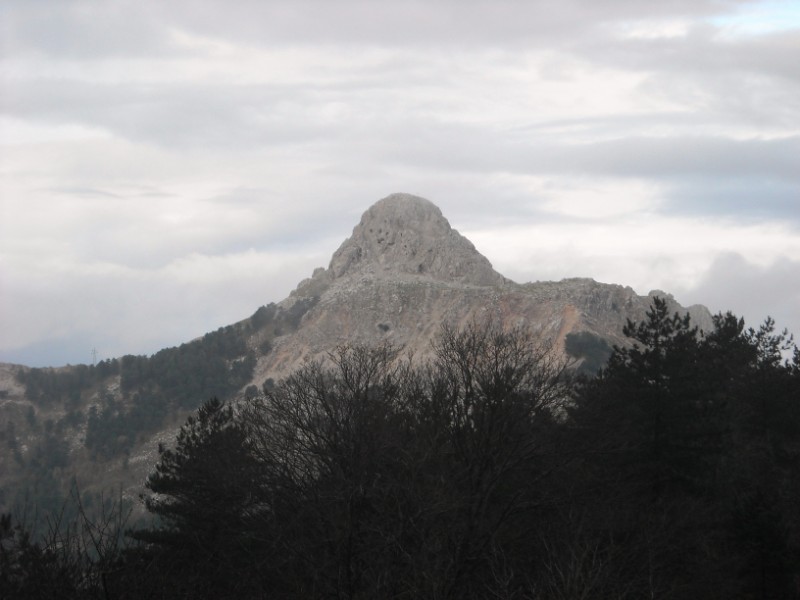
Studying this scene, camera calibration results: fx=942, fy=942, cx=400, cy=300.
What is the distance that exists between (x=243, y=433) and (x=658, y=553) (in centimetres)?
1529

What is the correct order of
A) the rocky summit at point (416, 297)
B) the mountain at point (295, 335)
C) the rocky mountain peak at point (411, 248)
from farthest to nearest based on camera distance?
the rocky mountain peak at point (411, 248)
the mountain at point (295, 335)
the rocky summit at point (416, 297)

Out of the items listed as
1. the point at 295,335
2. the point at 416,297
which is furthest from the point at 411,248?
the point at 295,335

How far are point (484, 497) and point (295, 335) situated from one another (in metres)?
158

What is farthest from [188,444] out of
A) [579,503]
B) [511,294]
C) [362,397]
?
[511,294]

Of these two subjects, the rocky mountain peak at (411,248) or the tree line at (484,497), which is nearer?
the tree line at (484,497)

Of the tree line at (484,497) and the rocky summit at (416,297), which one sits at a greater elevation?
the rocky summit at (416,297)

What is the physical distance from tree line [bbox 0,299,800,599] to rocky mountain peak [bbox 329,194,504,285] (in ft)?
466

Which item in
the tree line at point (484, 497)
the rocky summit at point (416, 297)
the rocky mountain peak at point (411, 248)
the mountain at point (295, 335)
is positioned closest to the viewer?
the tree line at point (484, 497)

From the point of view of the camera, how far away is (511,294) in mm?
165125

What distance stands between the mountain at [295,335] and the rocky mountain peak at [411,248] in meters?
0.23

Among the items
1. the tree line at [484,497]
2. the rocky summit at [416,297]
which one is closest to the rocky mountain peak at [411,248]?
the rocky summit at [416,297]

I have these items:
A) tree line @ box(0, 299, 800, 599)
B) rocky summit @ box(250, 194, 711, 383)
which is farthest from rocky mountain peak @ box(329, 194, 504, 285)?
tree line @ box(0, 299, 800, 599)

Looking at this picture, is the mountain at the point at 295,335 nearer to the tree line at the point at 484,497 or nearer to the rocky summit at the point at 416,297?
the rocky summit at the point at 416,297

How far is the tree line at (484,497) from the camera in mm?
21281
